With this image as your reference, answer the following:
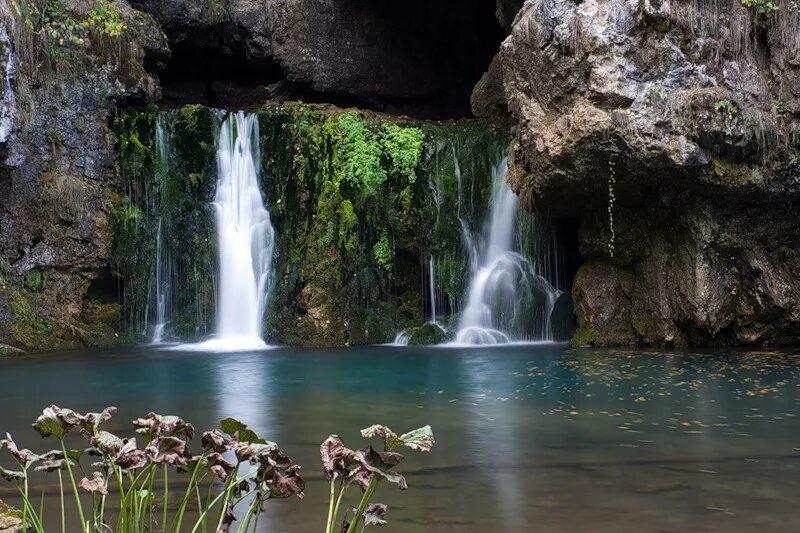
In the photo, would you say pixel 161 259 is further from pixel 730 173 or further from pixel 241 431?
pixel 241 431

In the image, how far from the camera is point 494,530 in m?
3.90

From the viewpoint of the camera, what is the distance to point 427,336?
1406 cm

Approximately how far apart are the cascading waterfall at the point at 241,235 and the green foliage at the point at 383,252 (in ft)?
6.01

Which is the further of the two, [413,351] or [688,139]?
[413,351]

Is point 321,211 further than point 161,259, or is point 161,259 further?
point 321,211

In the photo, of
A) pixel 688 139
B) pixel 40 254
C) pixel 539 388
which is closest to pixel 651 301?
pixel 688 139

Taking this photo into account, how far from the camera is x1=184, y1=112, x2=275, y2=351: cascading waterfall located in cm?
1466

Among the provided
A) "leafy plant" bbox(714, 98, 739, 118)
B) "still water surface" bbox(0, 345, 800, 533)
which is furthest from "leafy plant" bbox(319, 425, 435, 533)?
"leafy plant" bbox(714, 98, 739, 118)

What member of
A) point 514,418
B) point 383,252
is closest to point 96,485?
point 514,418

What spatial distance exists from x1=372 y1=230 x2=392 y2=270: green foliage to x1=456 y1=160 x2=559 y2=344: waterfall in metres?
1.37

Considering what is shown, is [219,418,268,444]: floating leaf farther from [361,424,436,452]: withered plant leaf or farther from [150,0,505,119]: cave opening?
[150,0,505,119]: cave opening

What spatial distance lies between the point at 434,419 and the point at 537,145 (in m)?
6.29

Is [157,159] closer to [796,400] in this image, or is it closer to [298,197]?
[298,197]

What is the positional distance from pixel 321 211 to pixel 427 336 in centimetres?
297
